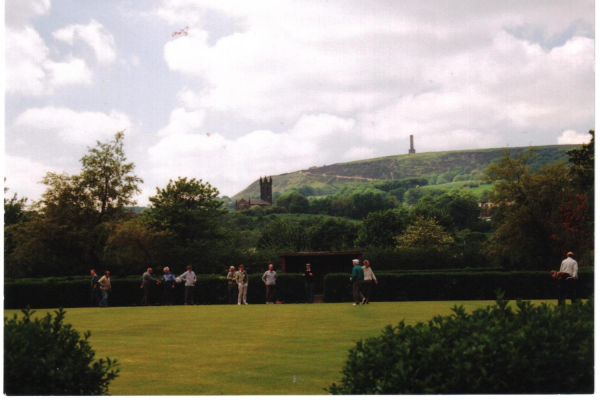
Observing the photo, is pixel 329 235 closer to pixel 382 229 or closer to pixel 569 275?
pixel 382 229

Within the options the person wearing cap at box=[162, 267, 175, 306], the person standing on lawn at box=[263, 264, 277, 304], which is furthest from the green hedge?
the person wearing cap at box=[162, 267, 175, 306]

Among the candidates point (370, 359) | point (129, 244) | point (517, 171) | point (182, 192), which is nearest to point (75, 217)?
point (129, 244)

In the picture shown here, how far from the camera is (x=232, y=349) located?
11586 mm

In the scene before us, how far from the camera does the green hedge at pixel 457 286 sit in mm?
28266

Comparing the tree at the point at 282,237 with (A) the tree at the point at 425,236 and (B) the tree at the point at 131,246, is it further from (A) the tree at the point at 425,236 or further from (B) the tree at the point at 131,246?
(B) the tree at the point at 131,246

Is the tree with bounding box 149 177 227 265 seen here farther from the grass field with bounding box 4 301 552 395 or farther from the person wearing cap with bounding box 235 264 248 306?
the grass field with bounding box 4 301 552 395

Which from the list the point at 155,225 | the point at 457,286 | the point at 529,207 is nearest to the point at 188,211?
the point at 155,225

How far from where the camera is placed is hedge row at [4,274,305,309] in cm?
2928

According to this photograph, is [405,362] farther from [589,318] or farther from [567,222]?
[567,222]

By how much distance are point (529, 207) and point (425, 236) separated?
199 ft

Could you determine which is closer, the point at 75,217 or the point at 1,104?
the point at 1,104

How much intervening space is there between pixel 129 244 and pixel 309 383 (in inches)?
1569

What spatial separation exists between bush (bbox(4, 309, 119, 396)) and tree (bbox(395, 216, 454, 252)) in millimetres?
100845

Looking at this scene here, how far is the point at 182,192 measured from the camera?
2443 inches
